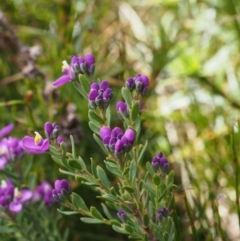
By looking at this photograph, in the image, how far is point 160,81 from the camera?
110cm

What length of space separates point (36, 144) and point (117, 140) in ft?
0.26

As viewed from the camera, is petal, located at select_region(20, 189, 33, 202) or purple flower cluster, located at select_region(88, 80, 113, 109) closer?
purple flower cluster, located at select_region(88, 80, 113, 109)

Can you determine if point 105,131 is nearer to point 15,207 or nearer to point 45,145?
point 45,145

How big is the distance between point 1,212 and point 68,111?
0.30 m

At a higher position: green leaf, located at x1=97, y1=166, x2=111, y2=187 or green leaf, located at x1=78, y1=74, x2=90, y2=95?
green leaf, located at x1=78, y1=74, x2=90, y2=95

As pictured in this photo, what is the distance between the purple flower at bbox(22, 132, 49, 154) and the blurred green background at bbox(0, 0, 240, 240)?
0.32 meters

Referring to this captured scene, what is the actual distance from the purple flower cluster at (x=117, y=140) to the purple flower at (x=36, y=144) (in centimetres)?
5

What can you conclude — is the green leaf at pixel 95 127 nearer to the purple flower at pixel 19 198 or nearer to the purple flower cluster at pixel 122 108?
the purple flower cluster at pixel 122 108

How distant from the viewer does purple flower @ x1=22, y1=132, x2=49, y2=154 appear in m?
0.45

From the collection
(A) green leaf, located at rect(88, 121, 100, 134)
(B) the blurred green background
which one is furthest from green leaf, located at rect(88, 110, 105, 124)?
(B) the blurred green background

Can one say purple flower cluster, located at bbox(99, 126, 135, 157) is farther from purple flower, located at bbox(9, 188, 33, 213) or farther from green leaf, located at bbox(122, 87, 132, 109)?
purple flower, located at bbox(9, 188, 33, 213)

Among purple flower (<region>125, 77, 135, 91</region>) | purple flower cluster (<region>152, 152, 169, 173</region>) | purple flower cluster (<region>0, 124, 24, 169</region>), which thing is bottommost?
purple flower cluster (<region>0, 124, 24, 169</region>)

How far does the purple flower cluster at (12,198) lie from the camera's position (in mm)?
584

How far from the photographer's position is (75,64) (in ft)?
1.67
